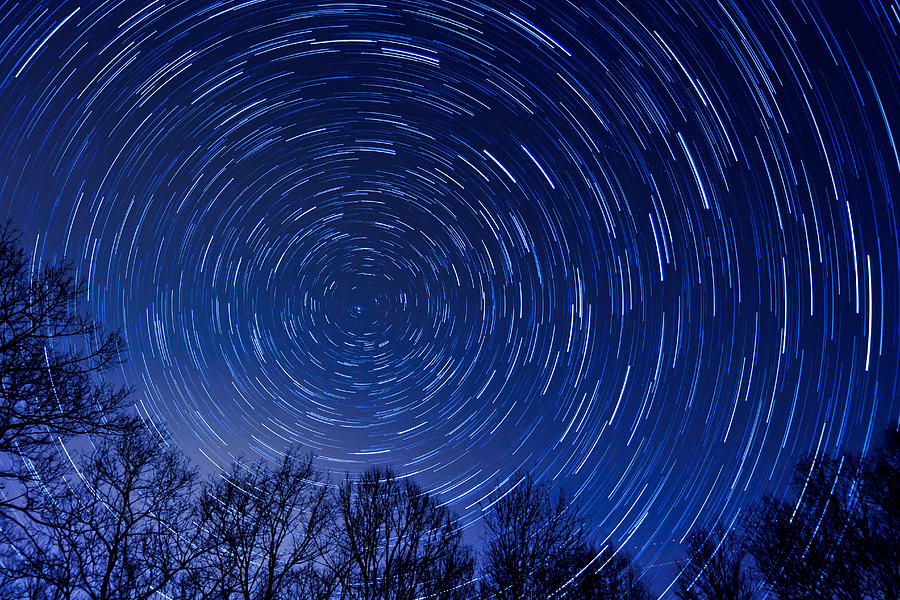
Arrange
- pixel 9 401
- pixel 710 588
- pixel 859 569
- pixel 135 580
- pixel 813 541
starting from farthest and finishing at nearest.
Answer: pixel 710 588
pixel 813 541
pixel 859 569
pixel 135 580
pixel 9 401

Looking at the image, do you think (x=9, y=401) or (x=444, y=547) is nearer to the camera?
(x=9, y=401)

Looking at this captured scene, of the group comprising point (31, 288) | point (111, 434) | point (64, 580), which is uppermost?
point (31, 288)

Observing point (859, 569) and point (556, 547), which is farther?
point (556, 547)

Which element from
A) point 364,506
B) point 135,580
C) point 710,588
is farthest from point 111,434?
point 710,588

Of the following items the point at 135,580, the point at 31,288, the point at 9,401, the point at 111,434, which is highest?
the point at 31,288

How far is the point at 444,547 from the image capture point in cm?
1244

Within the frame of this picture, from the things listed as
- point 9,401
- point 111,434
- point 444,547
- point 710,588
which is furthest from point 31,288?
point 710,588

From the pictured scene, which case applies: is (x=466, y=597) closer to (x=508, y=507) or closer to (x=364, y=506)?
(x=508, y=507)

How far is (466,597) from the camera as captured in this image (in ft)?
40.3

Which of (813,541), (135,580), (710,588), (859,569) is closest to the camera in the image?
(135,580)

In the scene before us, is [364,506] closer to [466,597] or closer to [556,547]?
[466,597]

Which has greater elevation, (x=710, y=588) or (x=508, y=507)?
(x=508, y=507)

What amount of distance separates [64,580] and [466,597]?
948cm

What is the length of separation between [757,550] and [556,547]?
6.09m
